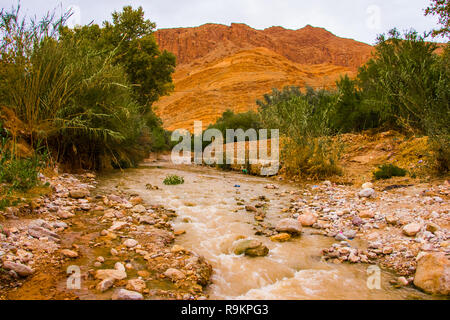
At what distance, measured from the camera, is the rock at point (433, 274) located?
2432mm

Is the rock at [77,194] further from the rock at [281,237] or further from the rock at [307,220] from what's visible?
the rock at [307,220]

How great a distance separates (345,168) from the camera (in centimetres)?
838

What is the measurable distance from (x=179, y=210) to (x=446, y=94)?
20.6 ft

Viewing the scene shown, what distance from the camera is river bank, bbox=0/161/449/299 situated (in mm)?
2492

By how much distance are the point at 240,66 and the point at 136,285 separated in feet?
152

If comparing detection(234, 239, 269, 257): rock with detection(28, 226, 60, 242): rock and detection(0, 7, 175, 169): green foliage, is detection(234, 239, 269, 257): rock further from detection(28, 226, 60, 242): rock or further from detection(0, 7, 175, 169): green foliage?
detection(0, 7, 175, 169): green foliage

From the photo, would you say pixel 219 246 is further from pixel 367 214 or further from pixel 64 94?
pixel 64 94

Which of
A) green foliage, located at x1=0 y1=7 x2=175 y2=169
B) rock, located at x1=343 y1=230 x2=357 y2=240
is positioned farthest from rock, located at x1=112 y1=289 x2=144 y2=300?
green foliage, located at x1=0 y1=7 x2=175 y2=169

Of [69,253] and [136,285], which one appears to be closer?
[136,285]

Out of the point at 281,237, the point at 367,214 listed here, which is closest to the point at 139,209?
the point at 281,237

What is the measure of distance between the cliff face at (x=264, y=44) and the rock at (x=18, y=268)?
77931 millimetres

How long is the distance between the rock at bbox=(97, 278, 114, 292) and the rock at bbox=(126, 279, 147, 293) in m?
0.14

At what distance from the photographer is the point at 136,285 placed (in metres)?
2.42

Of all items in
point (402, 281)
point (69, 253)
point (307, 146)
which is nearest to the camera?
point (402, 281)
